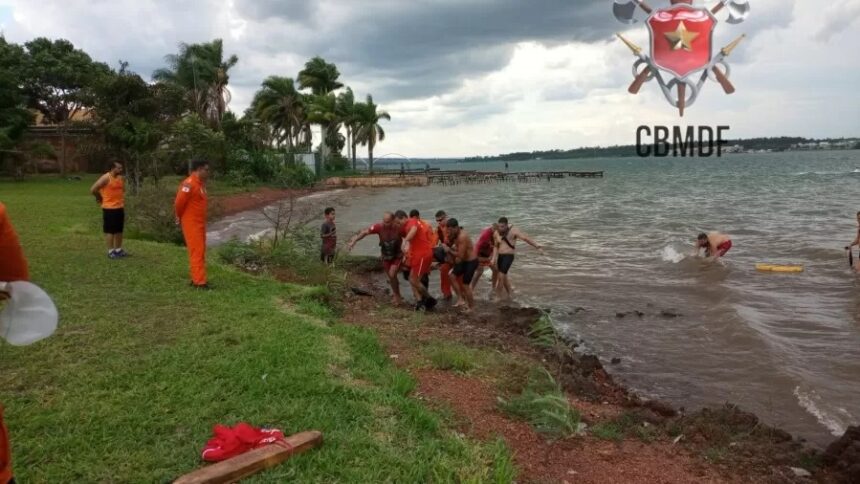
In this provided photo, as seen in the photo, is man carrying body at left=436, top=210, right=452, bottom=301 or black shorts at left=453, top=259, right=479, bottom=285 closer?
black shorts at left=453, top=259, right=479, bottom=285

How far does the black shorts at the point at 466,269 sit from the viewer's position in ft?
33.6

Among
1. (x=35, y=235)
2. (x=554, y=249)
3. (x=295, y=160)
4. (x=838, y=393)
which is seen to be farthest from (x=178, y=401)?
(x=295, y=160)

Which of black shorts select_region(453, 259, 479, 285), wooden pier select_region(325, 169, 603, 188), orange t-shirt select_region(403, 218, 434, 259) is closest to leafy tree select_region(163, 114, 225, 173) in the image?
wooden pier select_region(325, 169, 603, 188)

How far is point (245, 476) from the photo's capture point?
3.43m

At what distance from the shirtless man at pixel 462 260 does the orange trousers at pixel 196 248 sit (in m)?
4.05

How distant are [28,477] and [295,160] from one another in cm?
4423

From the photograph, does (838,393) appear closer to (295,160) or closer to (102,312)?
(102,312)

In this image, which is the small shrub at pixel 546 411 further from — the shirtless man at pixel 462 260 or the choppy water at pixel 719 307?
the shirtless man at pixel 462 260

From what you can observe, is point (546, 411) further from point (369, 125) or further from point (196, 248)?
point (369, 125)

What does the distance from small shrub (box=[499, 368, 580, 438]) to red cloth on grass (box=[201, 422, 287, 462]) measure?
2.10 metres

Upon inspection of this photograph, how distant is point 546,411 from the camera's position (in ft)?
16.1

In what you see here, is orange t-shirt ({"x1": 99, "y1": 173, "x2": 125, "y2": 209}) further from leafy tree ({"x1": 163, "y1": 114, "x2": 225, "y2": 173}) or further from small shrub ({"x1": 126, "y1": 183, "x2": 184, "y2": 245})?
leafy tree ({"x1": 163, "y1": 114, "x2": 225, "y2": 173})

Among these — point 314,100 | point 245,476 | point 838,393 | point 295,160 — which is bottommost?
point 838,393

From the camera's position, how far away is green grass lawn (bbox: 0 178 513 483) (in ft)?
11.9
